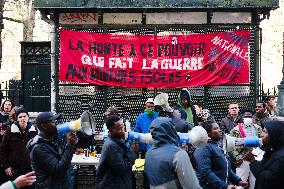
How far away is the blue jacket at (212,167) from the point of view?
23.1 ft

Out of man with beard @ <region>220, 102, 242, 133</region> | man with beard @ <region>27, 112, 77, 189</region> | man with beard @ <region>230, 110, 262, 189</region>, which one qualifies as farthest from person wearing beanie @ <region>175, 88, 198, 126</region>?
man with beard @ <region>27, 112, 77, 189</region>

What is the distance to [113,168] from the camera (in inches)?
270

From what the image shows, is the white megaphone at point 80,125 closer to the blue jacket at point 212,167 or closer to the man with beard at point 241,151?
the blue jacket at point 212,167

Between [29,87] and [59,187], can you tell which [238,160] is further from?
[29,87]

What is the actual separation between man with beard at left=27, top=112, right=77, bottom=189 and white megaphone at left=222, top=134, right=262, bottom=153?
2063mm

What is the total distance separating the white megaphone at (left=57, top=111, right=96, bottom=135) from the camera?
290 inches

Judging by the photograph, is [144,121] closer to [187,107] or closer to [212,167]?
[187,107]

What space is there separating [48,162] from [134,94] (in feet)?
25.7

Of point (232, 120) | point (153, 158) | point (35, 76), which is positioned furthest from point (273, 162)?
point (35, 76)

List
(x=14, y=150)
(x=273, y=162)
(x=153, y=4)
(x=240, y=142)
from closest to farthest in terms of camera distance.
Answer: (x=273, y=162)
(x=240, y=142)
(x=14, y=150)
(x=153, y=4)

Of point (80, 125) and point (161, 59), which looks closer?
point (80, 125)

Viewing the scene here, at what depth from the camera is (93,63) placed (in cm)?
1446

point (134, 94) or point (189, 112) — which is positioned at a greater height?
point (134, 94)

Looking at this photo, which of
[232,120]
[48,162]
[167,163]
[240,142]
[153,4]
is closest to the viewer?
[167,163]
